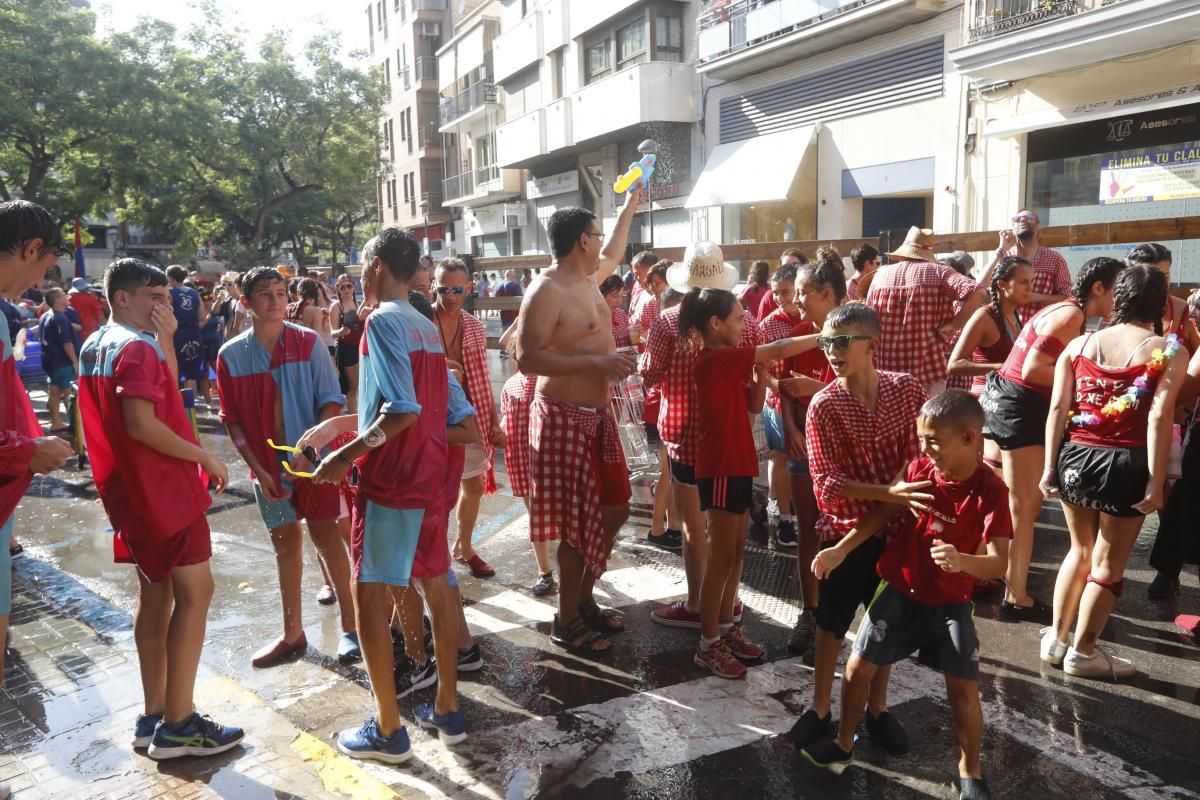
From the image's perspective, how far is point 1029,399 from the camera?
445 centimetres

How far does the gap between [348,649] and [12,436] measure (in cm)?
194

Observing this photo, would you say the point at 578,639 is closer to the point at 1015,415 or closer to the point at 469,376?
the point at 469,376

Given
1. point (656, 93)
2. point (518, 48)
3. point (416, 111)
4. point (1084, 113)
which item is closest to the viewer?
point (1084, 113)

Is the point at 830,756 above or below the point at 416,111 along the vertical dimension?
below

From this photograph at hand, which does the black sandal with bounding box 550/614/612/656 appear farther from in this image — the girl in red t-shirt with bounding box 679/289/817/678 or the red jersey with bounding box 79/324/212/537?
the red jersey with bounding box 79/324/212/537

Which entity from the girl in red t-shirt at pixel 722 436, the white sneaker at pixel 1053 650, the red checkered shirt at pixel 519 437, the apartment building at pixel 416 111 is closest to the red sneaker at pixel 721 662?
the girl in red t-shirt at pixel 722 436

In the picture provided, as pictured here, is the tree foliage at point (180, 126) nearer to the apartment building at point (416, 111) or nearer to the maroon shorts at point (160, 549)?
the apartment building at point (416, 111)

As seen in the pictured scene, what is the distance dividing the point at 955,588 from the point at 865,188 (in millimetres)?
16252

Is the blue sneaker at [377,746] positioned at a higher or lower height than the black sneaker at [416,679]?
higher

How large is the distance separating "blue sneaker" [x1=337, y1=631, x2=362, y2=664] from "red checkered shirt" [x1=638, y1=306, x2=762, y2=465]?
1.80 m

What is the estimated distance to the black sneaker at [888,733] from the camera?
3.37 meters

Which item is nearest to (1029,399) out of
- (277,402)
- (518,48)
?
(277,402)

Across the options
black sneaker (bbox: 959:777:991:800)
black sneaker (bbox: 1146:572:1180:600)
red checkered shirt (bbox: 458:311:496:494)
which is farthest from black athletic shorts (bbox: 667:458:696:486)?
black sneaker (bbox: 1146:572:1180:600)

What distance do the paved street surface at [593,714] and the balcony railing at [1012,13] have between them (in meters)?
10.8
